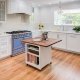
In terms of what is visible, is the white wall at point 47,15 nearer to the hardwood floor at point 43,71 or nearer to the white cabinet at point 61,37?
the white cabinet at point 61,37

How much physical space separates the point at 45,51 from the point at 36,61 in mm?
428

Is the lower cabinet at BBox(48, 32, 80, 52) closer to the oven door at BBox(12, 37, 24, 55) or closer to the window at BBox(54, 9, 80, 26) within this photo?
the window at BBox(54, 9, 80, 26)

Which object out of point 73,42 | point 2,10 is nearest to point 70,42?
point 73,42

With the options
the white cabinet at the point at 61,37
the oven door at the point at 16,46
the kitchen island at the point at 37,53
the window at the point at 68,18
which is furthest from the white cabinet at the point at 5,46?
the window at the point at 68,18

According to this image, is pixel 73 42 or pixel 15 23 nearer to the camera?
pixel 73 42

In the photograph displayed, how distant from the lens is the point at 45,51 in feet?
11.4

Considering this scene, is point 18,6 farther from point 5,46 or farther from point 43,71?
point 43,71

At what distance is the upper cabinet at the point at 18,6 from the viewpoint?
14.6 feet

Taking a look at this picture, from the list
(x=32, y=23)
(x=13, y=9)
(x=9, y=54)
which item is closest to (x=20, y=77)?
(x=9, y=54)

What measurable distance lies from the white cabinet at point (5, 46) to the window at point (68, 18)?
2.84 m

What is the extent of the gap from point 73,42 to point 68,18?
5.03 ft

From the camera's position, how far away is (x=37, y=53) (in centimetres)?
332

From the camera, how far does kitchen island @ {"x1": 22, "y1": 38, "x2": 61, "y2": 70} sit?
3.23 m

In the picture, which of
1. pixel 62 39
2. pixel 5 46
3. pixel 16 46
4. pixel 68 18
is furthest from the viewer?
pixel 68 18
